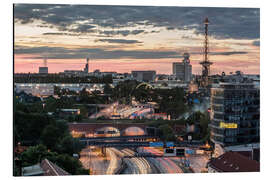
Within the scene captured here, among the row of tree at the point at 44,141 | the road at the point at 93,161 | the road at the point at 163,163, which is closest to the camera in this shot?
the row of tree at the point at 44,141

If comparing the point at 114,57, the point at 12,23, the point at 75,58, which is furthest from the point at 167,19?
the point at 12,23

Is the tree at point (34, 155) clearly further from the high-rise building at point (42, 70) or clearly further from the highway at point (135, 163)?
the high-rise building at point (42, 70)

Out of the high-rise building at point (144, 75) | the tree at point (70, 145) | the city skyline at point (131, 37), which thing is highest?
the city skyline at point (131, 37)

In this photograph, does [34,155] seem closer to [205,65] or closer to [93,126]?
[93,126]

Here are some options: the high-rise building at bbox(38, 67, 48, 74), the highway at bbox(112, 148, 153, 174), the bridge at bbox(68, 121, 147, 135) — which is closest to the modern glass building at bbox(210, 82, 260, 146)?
the highway at bbox(112, 148, 153, 174)

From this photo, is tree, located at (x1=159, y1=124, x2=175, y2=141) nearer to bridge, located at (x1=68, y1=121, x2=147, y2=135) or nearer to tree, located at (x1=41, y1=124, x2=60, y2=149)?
bridge, located at (x1=68, y1=121, x2=147, y2=135)

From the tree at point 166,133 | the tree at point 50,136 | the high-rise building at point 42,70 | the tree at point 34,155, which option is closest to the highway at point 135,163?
the tree at point 166,133
